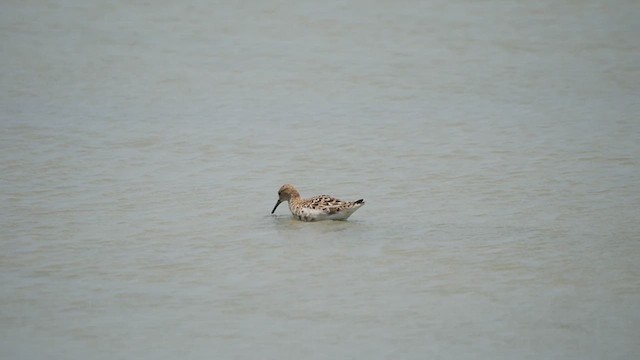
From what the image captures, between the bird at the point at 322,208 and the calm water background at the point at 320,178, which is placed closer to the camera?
the calm water background at the point at 320,178

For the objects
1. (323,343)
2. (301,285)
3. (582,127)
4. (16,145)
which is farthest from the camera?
(582,127)

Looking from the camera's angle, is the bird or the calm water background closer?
the calm water background

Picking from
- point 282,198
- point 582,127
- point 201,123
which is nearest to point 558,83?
point 582,127

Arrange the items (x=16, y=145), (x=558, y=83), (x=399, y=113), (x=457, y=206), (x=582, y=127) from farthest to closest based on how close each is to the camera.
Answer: (x=558, y=83), (x=399, y=113), (x=582, y=127), (x=16, y=145), (x=457, y=206)

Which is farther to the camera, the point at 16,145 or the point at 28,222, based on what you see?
the point at 16,145

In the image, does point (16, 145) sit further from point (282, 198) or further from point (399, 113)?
point (399, 113)

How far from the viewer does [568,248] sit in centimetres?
966

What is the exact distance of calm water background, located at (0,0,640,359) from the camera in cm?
788

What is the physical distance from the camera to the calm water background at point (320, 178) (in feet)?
25.9

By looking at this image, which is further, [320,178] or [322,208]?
[320,178]

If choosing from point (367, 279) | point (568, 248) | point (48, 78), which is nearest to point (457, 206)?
point (568, 248)

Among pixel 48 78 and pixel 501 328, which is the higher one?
pixel 48 78

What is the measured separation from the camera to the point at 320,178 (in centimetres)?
1247

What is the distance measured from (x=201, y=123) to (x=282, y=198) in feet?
13.6
